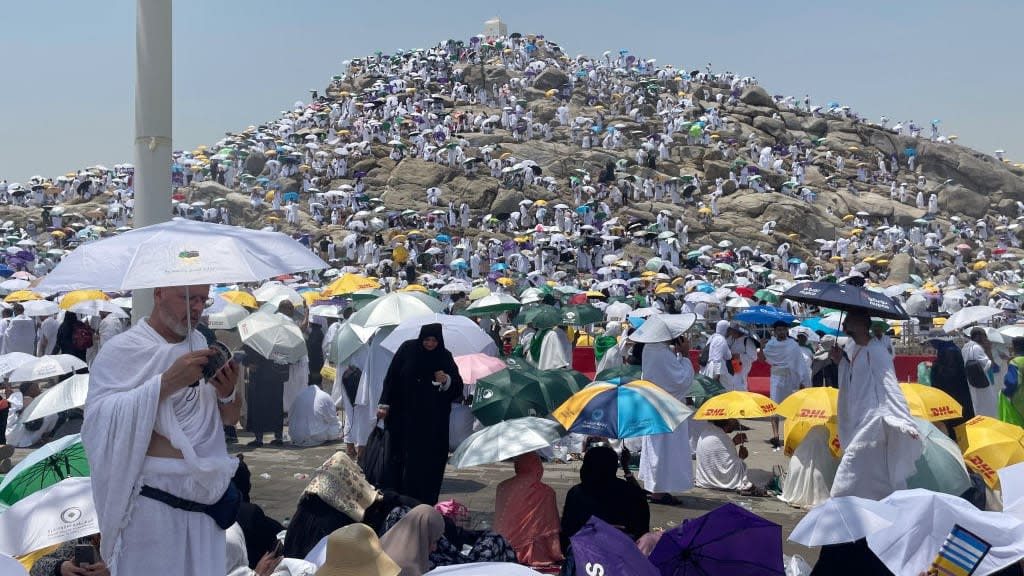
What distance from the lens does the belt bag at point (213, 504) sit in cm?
309

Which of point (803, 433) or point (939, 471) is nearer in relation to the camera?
point (939, 471)

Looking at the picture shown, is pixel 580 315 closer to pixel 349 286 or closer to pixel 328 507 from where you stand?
pixel 349 286

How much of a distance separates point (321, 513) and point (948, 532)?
8.72ft

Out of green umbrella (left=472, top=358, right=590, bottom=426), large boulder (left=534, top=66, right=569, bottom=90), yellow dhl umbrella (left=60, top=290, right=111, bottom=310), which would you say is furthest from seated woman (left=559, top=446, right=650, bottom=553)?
large boulder (left=534, top=66, right=569, bottom=90)

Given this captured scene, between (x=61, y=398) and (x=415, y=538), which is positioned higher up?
(x=415, y=538)

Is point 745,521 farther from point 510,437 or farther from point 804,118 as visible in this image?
point 804,118

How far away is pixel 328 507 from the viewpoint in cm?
468

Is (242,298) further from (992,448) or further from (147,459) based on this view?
(147,459)

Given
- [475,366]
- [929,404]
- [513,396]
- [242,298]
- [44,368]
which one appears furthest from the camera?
[242,298]

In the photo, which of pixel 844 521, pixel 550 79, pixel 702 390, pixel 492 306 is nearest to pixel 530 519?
pixel 844 521

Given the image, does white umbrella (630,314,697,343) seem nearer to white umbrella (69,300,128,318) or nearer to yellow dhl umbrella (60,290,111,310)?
white umbrella (69,300,128,318)

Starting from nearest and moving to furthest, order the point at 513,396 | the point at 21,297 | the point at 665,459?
the point at 513,396 < the point at 665,459 < the point at 21,297

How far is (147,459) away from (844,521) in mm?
2466

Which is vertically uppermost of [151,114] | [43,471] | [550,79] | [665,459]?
[550,79]
